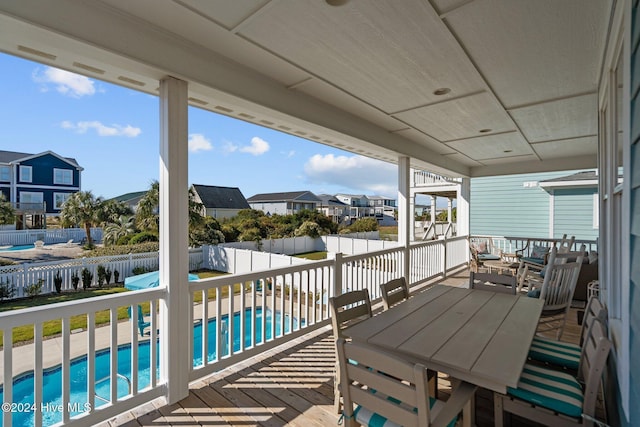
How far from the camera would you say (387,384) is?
4.21 feet

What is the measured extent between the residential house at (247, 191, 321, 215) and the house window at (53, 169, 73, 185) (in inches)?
942

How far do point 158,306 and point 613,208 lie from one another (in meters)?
3.37

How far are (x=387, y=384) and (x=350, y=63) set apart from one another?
7.85 feet

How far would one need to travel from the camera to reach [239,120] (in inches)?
137

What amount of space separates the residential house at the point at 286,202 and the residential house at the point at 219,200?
6.57m

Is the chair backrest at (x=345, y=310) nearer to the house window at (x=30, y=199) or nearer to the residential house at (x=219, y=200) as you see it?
the house window at (x=30, y=199)

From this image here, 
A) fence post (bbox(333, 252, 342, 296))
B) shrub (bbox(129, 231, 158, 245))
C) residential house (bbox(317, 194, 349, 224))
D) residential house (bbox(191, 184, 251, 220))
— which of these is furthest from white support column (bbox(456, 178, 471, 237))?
residential house (bbox(317, 194, 349, 224))

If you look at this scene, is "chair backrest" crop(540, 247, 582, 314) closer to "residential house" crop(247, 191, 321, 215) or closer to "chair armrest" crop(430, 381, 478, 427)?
"chair armrest" crop(430, 381, 478, 427)

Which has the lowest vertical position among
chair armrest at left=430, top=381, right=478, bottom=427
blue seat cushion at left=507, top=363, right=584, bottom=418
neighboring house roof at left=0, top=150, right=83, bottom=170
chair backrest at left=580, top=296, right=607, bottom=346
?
blue seat cushion at left=507, top=363, right=584, bottom=418

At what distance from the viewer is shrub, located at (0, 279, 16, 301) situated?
7.70 metres

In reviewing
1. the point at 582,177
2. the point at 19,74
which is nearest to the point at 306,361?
the point at 19,74

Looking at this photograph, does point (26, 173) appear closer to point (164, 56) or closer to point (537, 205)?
point (164, 56)

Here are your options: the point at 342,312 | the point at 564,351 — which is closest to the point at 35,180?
the point at 342,312

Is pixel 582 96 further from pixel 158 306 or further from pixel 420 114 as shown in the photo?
pixel 158 306
